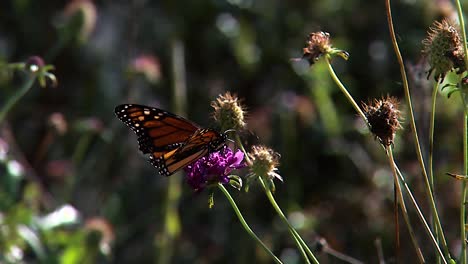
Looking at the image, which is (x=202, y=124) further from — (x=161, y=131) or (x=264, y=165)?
(x=264, y=165)

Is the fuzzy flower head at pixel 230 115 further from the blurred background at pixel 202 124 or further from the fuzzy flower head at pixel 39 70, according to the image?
the blurred background at pixel 202 124

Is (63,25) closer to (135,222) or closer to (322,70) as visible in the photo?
(135,222)

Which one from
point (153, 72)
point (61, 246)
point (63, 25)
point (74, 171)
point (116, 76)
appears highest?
point (116, 76)

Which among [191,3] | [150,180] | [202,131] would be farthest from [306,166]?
[202,131]

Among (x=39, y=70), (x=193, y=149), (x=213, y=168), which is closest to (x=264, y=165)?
(x=213, y=168)

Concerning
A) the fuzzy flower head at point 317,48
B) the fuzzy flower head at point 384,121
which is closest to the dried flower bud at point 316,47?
the fuzzy flower head at point 317,48

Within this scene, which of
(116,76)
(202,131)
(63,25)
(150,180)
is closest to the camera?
(202,131)
